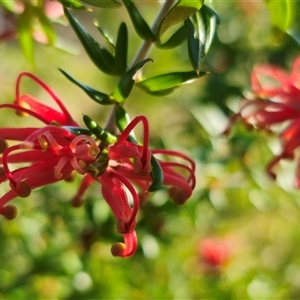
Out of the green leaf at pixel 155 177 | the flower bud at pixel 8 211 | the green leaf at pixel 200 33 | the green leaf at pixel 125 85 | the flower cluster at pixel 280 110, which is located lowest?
the flower cluster at pixel 280 110

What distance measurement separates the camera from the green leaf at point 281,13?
26.4 inches

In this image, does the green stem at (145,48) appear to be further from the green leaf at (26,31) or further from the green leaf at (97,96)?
the green leaf at (26,31)

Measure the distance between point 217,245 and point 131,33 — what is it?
0.61 metres

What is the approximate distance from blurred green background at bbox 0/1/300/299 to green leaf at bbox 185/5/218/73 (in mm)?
329

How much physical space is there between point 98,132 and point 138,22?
0.12 meters

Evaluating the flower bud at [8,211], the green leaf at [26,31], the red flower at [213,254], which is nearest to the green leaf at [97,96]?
the flower bud at [8,211]

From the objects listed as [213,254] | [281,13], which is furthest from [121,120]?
[213,254]

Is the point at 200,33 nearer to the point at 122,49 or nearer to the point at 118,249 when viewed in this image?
the point at 122,49

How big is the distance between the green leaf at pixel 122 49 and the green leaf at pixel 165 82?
0.09ft

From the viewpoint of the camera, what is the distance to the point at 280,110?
779mm

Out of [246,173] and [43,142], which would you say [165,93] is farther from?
[246,173]

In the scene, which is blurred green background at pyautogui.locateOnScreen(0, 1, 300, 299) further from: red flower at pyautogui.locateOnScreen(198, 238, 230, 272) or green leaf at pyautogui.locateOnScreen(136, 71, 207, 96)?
green leaf at pyautogui.locateOnScreen(136, 71, 207, 96)

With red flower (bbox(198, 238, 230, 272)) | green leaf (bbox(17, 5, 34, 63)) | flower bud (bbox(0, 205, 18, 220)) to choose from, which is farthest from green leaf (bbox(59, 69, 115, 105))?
red flower (bbox(198, 238, 230, 272))

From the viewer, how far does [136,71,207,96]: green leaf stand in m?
0.60
